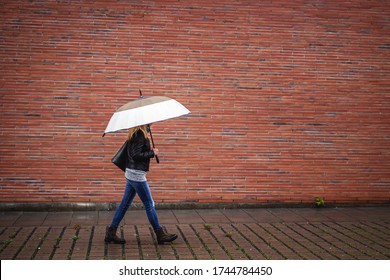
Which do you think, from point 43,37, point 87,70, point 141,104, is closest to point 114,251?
point 141,104

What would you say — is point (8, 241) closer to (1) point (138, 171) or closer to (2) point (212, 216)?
(1) point (138, 171)

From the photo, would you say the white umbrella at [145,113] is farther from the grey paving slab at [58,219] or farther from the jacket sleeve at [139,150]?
the grey paving slab at [58,219]

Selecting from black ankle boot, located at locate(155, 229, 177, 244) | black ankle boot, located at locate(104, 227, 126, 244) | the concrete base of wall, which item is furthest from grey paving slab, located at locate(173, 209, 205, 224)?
black ankle boot, located at locate(104, 227, 126, 244)

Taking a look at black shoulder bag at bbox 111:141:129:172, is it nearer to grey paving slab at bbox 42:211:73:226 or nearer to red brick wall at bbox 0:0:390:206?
grey paving slab at bbox 42:211:73:226

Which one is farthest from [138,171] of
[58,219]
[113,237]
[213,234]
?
[58,219]

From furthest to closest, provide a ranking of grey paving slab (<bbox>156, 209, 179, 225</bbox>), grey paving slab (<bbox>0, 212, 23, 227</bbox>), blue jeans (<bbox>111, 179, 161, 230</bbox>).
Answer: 1. grey paving slab (<bbox>156, 209, 179, 225</bbox>)
2. grey paving slab (<bbox>0, 212, 23, 227</bbox>)
3. blue jeans (<bbox>111, 179, 161, 230</bbox>)

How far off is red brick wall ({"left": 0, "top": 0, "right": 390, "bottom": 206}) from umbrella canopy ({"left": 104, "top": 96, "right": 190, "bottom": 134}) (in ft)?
10.5

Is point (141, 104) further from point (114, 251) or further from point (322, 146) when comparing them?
point (322, 146)

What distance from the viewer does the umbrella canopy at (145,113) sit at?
20.3 feet

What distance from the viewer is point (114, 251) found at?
6.58 metres

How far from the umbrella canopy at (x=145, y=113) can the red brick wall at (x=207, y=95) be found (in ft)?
10.5

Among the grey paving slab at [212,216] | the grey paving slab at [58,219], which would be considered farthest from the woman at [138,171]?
the grey paving slab at [212,216]

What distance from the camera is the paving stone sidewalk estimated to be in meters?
6.45

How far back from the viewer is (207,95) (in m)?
9.80
